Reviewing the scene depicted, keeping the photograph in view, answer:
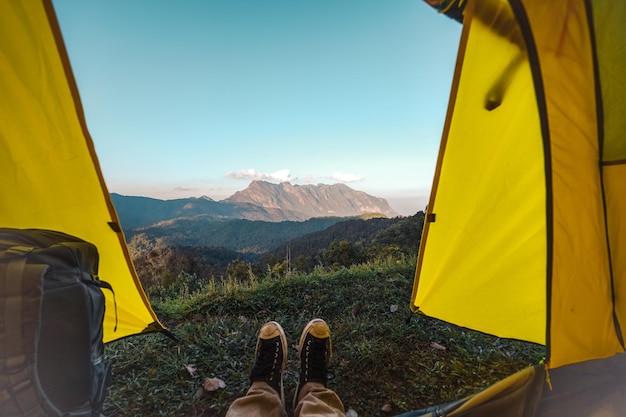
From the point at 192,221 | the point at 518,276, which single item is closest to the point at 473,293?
the point at 518,276

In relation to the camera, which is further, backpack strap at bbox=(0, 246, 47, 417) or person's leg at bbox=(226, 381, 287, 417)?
person's leg at bbox=(226, 381, 287, 417)

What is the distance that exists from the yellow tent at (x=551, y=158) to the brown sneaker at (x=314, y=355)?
0.88 metres

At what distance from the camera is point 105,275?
1704 millimetres

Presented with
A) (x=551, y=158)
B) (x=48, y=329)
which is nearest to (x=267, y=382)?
(x=48, y=329)

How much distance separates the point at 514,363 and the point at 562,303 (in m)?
0.82

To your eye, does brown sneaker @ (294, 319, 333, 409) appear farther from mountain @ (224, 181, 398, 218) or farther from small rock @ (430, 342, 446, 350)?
mountain @ (224, 181, 398, 218)

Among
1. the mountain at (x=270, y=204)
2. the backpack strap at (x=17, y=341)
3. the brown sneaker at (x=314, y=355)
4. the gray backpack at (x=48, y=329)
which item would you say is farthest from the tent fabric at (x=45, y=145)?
the mountain at (x=270, y=204)

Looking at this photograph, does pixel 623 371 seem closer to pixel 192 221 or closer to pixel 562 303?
pixel 562 303

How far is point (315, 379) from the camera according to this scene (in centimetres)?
163

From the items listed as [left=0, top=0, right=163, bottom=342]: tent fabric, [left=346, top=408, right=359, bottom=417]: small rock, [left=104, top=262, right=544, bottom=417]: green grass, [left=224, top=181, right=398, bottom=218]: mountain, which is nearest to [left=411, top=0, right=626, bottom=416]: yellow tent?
[left=104, top=262, right=544, bottom=417]: green grass

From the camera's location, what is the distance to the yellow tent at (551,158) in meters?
1.12

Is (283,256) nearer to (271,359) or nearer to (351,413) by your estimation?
(271,359)

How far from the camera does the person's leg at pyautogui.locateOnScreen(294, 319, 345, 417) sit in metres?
1.36

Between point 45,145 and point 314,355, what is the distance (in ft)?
5.48
